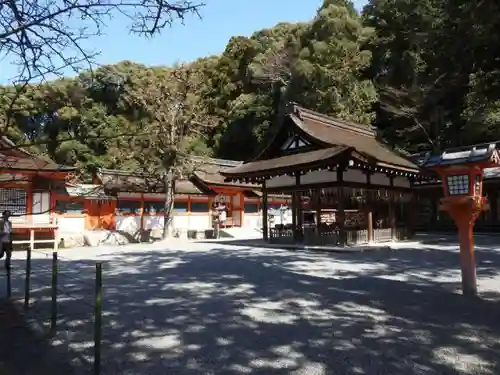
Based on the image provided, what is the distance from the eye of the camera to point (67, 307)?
19.7 feet

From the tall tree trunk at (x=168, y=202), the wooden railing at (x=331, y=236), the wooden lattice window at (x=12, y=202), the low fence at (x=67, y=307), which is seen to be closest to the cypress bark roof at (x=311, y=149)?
the wooden railing at (x=331, y=236)

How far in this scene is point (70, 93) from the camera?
9.95 feet

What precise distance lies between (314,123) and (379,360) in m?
14.3

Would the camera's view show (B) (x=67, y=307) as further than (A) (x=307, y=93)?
No

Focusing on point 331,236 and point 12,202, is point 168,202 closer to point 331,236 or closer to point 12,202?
point 331,236

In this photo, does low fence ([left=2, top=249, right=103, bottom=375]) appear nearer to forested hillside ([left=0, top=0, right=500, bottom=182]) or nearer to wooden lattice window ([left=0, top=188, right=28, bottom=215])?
wooden lattice window ([left=0, top=188, right=28, bottom=215])

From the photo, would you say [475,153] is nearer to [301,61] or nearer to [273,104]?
[301,61]

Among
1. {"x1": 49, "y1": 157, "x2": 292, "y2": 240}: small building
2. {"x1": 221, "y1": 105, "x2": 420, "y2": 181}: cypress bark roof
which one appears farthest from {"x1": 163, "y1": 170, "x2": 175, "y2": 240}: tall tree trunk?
{"x1": 221, "y1": 105, "x2": 420, "y2": 181}: cypress bark roof

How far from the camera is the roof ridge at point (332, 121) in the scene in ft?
54.5

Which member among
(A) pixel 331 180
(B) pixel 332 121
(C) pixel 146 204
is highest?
(B) pixel 332 121

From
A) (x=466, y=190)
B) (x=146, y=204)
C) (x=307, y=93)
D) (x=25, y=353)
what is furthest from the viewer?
(x=307, y=93)

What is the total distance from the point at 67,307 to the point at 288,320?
3212mm

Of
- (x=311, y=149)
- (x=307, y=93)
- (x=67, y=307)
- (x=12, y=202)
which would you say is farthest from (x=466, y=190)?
(x=307, y=93)

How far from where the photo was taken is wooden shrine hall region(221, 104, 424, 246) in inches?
555
